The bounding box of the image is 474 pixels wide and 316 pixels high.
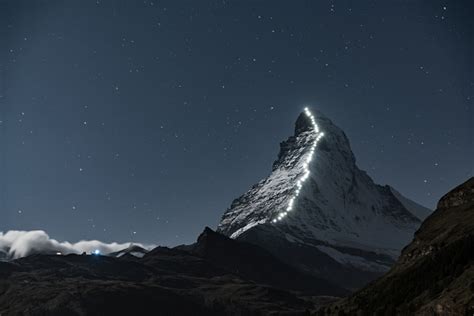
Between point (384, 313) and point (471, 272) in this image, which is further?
point (384, 313)

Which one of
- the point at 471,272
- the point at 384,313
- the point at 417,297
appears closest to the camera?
the point at 471,272

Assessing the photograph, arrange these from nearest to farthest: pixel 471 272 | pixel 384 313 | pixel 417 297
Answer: pixel 471 272 < pixel 417 297 < pixel 384 313

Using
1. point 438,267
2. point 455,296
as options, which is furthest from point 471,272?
point 438,267

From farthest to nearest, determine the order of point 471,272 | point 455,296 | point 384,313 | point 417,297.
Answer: point 384,313 → point 417,297 → point 471,272 → point 455,296

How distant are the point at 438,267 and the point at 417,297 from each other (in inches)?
731

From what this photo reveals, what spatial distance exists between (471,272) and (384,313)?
130 feet

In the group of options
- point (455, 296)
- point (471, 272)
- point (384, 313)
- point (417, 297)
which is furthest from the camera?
point (384, 313)

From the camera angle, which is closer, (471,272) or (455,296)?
(455,296)

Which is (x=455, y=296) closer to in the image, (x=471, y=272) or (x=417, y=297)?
(x=471, y=272)

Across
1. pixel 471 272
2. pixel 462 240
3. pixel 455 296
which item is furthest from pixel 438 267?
pixel 455 296

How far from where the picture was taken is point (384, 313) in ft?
553

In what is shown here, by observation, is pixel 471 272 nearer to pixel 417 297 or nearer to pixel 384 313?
pixel 417 297

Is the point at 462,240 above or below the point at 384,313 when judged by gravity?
above

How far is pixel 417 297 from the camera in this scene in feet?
510
